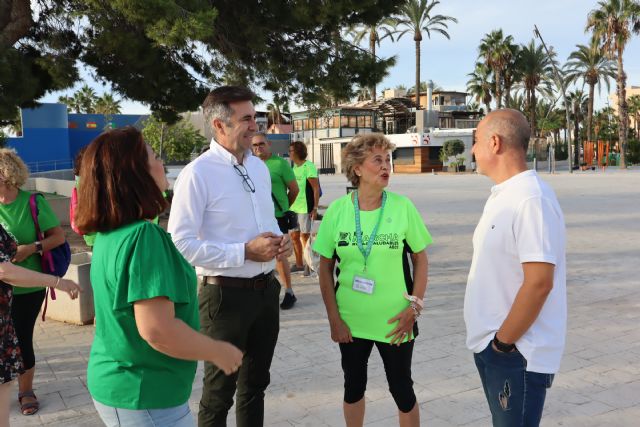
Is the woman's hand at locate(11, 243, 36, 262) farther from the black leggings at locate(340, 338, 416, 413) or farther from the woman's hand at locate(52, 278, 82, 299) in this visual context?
the black leggings at locate(340, 338, 416, 413)

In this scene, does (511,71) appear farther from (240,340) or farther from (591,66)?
(240,340)

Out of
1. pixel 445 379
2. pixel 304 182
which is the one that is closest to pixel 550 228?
pixel 445 379

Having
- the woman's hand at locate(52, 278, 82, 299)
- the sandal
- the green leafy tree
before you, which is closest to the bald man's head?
the woman's hand at locate(52, 278, 82, 299)

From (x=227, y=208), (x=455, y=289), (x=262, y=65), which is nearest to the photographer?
(x=227, y=208)

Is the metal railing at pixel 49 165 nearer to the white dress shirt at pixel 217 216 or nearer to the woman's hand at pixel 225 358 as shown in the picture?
the white dress shirt at pixel 217 216

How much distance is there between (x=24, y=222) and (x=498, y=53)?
2291 inches

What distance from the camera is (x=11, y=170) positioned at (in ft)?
11.5

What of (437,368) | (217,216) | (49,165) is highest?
(49,165)

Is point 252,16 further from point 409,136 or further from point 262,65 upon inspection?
point 409,136

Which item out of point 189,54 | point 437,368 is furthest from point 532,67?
point 437,368

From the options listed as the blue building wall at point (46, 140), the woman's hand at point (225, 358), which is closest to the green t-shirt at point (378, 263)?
the woman's hand at point (225, 358)

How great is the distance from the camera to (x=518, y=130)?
2121 mm

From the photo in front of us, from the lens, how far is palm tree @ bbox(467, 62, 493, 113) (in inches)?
2341

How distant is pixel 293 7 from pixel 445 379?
272 inches
